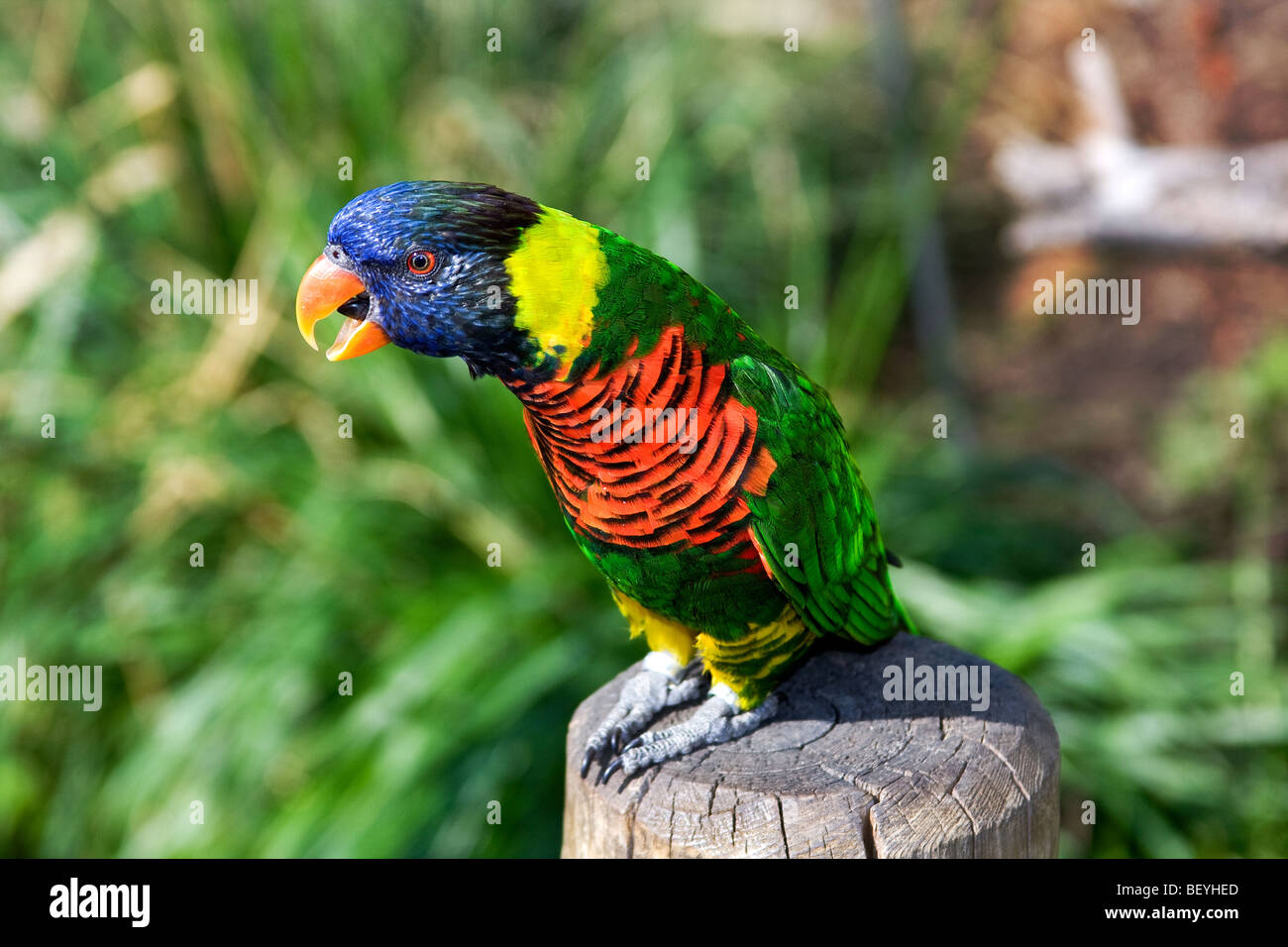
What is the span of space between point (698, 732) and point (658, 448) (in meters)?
0.62

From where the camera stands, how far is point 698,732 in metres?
2.05

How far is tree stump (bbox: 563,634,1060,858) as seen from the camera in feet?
5.86

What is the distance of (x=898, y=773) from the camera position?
6.17 ft

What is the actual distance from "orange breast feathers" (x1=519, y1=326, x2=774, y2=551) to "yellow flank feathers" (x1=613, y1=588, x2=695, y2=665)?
0.33m

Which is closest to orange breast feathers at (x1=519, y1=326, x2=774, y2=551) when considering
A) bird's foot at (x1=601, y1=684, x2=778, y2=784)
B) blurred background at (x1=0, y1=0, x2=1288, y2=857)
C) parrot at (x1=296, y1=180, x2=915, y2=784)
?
parrot at (x1=296, y1=180, x2=915, y2=784)

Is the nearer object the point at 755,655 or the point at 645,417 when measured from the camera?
the point at 645,417

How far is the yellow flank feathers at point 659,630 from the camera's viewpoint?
86.0 inches

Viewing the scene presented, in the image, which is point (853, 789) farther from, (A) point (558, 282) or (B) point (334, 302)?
A: (B) point (334, 302)

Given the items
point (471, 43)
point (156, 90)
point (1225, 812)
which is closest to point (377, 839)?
point (1225, 812)

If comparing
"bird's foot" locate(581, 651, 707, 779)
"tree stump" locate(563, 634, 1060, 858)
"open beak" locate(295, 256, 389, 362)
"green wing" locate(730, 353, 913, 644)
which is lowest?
"tree stump" locate(563, 634, 1060, 858)

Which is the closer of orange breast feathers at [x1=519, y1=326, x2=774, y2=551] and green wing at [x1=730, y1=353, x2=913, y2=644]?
orange breast feathers at [x1=519, y1=326, x2=774, y2=551]

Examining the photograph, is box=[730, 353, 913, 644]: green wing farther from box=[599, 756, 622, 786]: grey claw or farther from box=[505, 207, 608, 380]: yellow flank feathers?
box=[599, 756, 622, 786]: grey claw

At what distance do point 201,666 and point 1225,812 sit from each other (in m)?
3.68

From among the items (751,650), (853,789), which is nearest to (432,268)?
(751,650)
